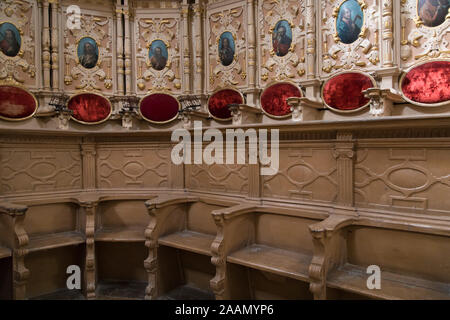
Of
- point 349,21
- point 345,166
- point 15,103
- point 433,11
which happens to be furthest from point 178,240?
point 433,11

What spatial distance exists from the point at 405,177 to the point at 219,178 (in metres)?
2.01

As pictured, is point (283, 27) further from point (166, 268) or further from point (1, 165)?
point (1, 165)

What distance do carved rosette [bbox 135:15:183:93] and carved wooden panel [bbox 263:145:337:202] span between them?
2.83 meters

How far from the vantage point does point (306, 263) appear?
2891 mm

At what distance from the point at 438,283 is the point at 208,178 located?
8.35 feet

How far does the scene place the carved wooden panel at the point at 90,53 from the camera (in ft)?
16.4

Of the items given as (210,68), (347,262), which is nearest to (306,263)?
(347,262)

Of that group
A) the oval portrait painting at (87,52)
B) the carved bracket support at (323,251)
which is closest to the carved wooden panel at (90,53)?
the oval portrait painting at (87,52)

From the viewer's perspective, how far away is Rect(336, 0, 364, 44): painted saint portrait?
391 cm

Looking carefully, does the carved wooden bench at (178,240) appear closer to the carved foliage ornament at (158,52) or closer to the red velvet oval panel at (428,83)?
the carved foliage ornament at (158,52)

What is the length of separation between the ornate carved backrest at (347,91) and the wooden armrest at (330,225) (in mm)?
1765

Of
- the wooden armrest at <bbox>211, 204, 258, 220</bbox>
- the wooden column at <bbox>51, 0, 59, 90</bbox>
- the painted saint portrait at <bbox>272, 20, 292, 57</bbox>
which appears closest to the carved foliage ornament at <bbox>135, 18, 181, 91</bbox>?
the wooden column at <bbox>51, 0, 59, 90</bbox>

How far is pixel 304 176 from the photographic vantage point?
3.13 m
